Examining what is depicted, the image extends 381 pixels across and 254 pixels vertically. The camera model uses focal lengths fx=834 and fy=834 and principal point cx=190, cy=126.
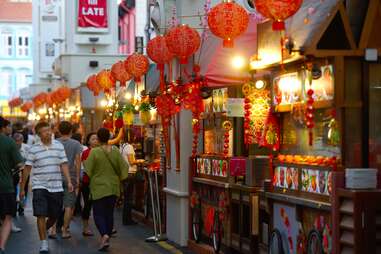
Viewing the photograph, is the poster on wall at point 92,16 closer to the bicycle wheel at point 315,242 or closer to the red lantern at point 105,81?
the red lantern at point 105,81

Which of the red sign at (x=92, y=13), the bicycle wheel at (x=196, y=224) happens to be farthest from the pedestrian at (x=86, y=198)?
the red sign at (x=92, y=13)

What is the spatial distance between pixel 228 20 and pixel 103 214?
402cm

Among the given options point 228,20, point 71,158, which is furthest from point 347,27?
point 71,158

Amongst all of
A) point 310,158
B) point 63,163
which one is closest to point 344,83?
point 310,158

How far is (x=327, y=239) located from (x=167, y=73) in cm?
672

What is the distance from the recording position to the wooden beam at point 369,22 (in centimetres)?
809

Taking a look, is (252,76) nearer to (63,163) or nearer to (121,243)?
(63,163)

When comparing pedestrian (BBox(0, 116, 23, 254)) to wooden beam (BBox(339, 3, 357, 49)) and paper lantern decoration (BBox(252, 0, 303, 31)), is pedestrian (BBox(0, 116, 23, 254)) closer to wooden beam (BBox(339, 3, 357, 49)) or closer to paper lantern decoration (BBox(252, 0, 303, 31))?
paper lantern decoration (BBox(252, 0, 303, 31))

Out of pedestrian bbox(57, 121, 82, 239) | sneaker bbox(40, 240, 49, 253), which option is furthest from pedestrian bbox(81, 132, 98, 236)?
sneaker bbox(40, 240, 49, 253)

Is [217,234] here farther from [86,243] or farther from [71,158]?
[71,158]

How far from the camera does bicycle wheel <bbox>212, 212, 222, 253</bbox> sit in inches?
448

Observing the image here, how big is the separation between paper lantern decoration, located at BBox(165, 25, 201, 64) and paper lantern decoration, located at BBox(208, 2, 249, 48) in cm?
137

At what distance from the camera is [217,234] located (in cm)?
1141

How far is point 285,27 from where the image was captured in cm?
913
